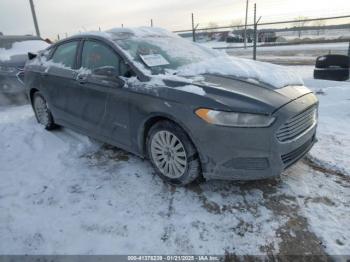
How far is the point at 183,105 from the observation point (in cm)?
283

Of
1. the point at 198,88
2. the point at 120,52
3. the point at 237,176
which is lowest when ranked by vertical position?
the point at 237,176

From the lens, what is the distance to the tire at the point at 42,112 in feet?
16.2

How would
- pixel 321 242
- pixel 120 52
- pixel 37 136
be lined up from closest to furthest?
pixel 321 242 → pixel 120 52 → pixel 37 136

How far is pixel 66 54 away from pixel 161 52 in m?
1.58

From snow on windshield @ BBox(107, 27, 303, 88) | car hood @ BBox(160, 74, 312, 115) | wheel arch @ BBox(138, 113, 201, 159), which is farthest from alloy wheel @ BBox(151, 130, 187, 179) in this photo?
snow on windshield @ BBox(107, 27, 303, 88)

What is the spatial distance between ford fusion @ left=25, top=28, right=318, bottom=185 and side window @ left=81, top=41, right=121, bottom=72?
0.04 ft

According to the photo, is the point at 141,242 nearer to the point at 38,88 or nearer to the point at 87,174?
the point at 87,174

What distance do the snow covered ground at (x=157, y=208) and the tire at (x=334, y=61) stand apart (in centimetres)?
479

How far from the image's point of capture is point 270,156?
2.72 m

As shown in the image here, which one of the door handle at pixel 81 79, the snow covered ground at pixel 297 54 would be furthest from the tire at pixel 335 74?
the door handle at pixel 81 79

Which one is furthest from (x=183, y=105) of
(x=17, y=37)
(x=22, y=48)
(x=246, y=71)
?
(x=17, y=37)

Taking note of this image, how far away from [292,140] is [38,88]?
3968 millimetres

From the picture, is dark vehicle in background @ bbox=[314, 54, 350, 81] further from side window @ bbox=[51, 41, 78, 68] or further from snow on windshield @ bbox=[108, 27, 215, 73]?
side window @ bbox=[51, 41, 78, 68]

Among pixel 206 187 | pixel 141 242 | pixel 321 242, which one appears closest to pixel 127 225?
pixel 141 242
